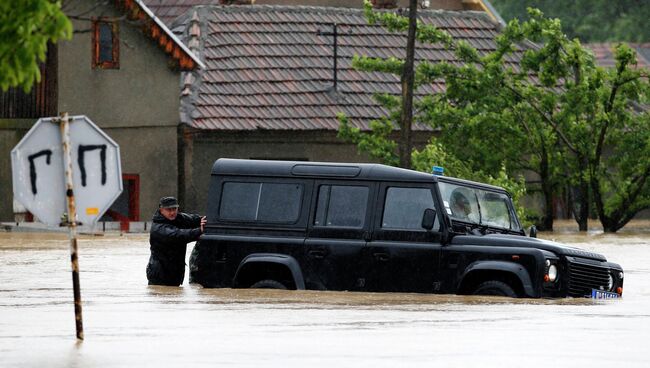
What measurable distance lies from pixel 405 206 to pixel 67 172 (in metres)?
5.78

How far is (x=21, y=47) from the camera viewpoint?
12.9 meters

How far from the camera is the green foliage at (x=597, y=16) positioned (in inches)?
3366

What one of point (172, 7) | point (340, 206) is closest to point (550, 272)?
point (340, 206)

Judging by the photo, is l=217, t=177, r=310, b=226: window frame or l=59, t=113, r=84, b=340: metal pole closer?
l=59, t=113, r=84, b=340: metal pole

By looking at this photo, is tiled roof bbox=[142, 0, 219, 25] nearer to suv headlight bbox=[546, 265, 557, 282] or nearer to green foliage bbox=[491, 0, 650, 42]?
suv headlight bbox=[546, 265, 557, 282]

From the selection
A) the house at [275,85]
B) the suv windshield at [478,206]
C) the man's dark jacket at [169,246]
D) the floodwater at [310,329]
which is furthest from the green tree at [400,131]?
the suv windshield at [478,206]

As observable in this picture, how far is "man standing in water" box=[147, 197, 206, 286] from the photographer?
21.8 metres

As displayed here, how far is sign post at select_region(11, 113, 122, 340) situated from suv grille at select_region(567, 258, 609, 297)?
6.54 metres

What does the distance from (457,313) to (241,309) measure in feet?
7.24

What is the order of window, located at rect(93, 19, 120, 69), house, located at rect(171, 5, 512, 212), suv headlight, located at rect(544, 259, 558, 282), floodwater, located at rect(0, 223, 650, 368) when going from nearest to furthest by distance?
1. floodwater, located at rect(0, 223, 650, 368)
2. suv headlight, located at rect(544, 259, 558, 282)
3. window, located at rect(93, 19, 120, 69)
4. house, located at rect(171, 5, 512, 212)

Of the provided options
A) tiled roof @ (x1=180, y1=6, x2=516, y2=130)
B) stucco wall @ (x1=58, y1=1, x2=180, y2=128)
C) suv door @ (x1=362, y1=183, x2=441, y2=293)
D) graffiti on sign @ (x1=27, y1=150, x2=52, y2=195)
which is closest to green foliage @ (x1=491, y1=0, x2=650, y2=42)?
tiled roof @ (x1=180, y1=6, x2=516, y2=130)

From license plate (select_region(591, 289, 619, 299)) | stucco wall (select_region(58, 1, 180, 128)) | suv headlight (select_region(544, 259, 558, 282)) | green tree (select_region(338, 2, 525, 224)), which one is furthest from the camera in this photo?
stucco wall (select_region(58, 1, 180, 128))

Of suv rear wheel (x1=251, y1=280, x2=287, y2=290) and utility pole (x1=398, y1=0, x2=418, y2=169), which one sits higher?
utility pole (x1=398, y1=0, x2=418, y2=169)

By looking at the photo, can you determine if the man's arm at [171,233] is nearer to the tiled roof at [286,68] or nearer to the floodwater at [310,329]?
the floodwater at [310,329]
